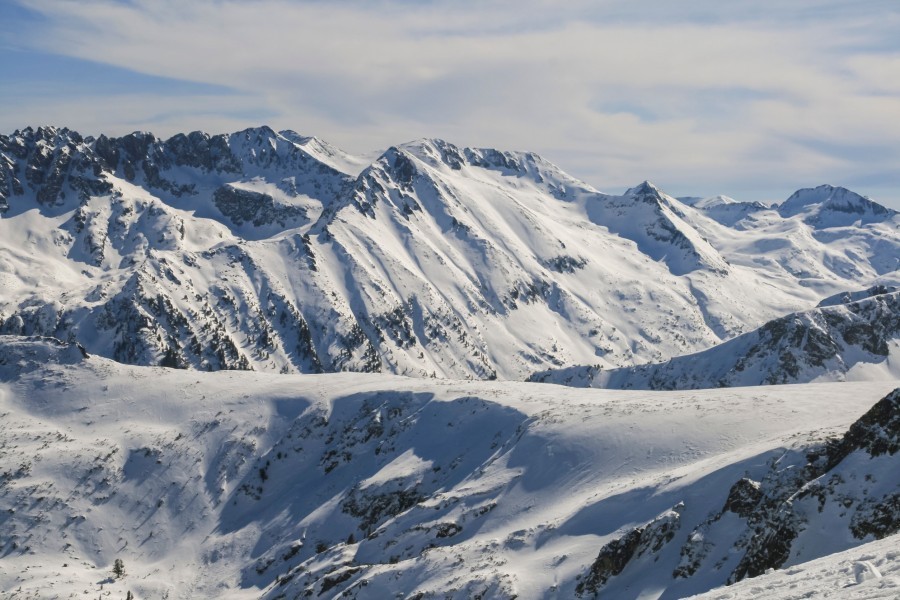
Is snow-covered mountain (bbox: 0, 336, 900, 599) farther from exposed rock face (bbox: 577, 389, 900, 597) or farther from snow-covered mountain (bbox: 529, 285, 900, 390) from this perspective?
snow-covered mountain (bbox: 529, 285, 900, 390)

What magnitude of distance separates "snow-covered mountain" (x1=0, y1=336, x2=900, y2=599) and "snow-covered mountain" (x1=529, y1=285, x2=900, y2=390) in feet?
210

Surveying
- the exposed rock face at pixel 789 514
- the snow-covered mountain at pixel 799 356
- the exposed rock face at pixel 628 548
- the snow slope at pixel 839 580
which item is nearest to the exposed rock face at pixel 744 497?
the exposed rock face at pixel 789 514

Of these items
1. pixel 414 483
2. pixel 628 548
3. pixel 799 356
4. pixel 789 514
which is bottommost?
pixel 799 356

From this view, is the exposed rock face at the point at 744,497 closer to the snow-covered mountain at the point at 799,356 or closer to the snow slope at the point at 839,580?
the snow slope at the point at 839,580

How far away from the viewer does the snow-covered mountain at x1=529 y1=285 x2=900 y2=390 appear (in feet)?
431

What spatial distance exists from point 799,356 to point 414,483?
92878 mm

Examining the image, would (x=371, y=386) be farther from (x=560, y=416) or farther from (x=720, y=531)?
(x=720, y=531)

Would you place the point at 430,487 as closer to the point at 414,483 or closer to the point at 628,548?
the point at 414,483

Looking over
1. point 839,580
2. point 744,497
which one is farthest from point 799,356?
point 839,580

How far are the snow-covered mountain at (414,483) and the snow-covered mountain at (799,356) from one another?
63931mm

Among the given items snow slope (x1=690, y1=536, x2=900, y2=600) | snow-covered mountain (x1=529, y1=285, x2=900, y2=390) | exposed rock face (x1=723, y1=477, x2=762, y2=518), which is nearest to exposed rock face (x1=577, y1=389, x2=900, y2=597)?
exposed rock face (x1=723, y1=477, x2=762, y2=518)

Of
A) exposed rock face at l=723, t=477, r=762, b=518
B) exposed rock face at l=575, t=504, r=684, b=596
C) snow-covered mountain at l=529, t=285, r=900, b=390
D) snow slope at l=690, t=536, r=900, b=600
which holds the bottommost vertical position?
snow-covered mountain at l=529, t=285, r=900, b=390

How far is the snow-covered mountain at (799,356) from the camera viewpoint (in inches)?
5177

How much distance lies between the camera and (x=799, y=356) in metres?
132
